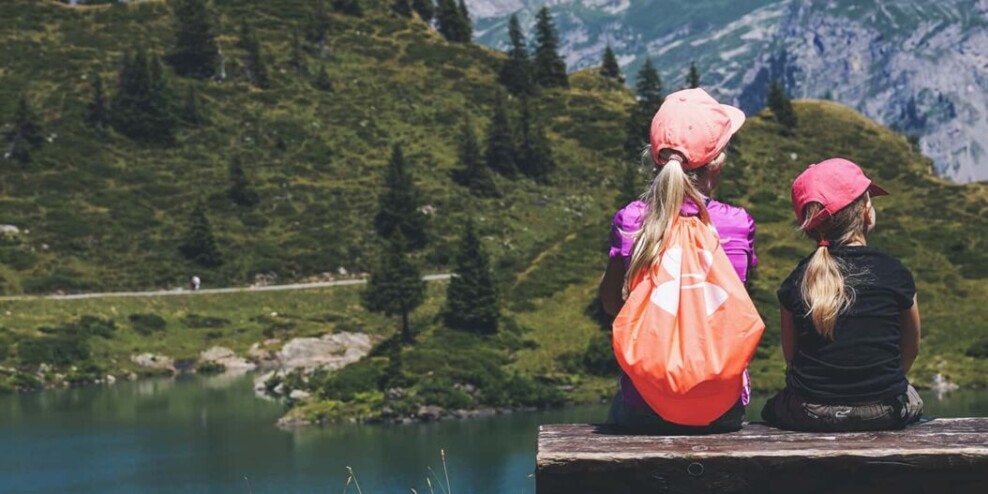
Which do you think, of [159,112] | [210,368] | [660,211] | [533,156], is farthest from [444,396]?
[159,112]

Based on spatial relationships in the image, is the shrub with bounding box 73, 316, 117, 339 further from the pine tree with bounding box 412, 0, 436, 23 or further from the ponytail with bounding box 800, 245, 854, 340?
the pine tree with bounding box 412, 0, 436, 23

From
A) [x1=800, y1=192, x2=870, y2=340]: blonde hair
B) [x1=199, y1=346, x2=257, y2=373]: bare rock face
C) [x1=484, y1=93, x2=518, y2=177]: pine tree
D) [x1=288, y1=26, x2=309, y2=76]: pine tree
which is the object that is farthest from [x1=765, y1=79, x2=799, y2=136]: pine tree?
[x1=800, y1=192, x2=870, y2=340]: blonde hair

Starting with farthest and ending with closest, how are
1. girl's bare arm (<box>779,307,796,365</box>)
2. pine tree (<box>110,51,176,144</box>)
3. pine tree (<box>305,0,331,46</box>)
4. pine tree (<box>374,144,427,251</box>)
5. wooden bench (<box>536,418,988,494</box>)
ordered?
pine tree (<box>305,0,331,46</box>) → pine tree (<box>110,51,176,144</box>) → pine tree (<box>374,144,427,251</box>) → girl's bare arm (<box>779,307,796,365</box>) → wooden bench (<box>536,418,988,494</box>)

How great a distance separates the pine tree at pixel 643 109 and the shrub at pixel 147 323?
4457 cm

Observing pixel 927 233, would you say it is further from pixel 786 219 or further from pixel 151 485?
pixel 151 485

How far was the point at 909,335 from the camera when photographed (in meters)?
7.12

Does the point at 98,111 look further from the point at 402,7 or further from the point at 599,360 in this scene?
the point at 599,360

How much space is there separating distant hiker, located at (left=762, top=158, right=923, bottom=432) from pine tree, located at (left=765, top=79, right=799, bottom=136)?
106514 millimetres

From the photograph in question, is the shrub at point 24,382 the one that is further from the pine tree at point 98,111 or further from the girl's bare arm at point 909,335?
the girl's bare arm at point 909,335

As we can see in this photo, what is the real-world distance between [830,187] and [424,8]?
13803cm

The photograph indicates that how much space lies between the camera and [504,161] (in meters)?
102

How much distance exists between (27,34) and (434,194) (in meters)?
45.0

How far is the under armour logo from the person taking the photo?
6250mm

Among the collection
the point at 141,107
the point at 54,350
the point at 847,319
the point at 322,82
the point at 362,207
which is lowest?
the point at 54,350
